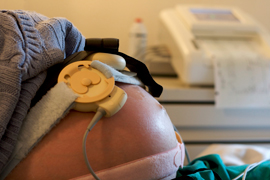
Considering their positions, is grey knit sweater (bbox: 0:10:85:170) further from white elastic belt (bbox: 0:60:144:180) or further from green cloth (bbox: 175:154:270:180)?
green cloth (bbox: 175:154:270:180)

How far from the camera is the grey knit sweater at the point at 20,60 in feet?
1.05

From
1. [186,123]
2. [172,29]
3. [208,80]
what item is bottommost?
[186,123]

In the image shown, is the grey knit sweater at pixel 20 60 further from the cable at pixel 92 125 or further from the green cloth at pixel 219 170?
the green cloth at pixel 219 170

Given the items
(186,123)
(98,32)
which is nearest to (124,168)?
(98,32)

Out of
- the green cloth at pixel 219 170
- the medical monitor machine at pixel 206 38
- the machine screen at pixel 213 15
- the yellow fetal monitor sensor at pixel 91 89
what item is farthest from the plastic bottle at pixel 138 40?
the yellow fetal monitor sensor at pixel 91 89

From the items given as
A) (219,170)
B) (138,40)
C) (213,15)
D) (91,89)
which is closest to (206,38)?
(213,15)

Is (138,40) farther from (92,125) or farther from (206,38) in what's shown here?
(92,125)

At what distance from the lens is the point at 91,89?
0.36 metres

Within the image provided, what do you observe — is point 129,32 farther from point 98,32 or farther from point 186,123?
point 98,32

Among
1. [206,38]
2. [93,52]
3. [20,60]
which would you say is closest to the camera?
[20,60]

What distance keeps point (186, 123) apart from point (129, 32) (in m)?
0.51

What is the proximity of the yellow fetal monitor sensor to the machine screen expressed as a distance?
104 centimetres

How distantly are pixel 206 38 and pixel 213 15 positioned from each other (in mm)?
159

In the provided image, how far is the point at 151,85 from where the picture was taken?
47 centimetres
